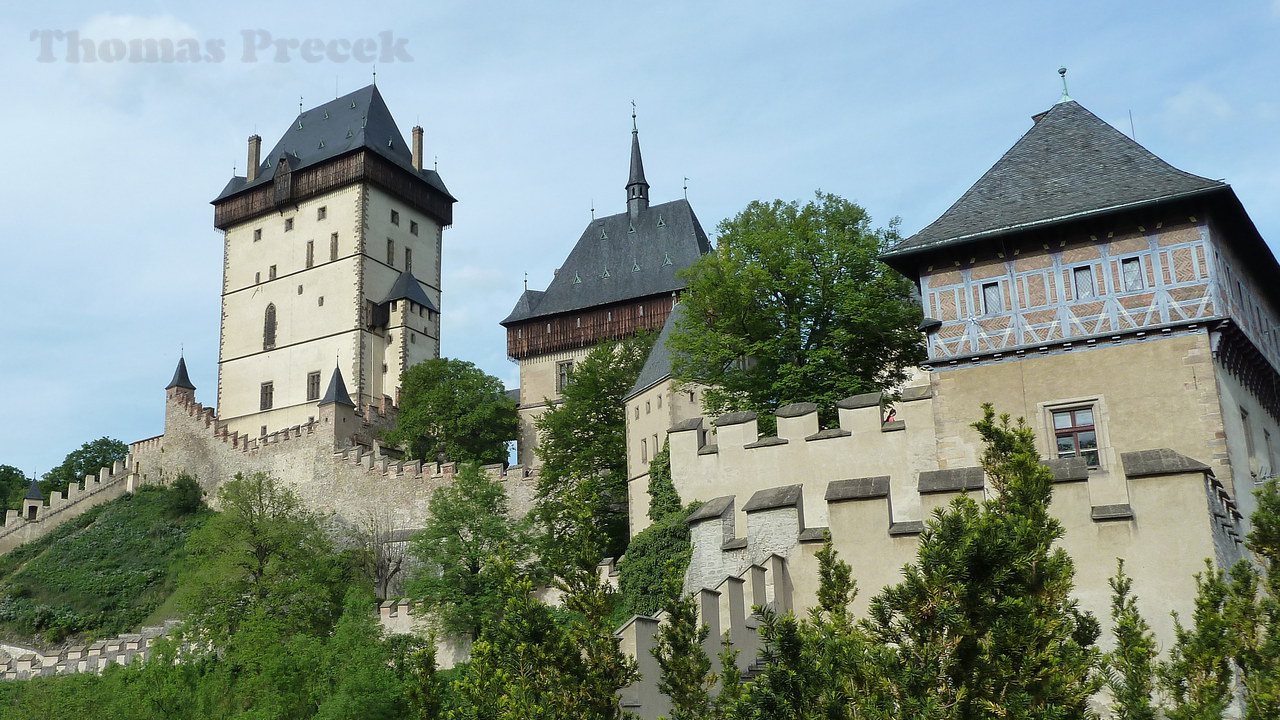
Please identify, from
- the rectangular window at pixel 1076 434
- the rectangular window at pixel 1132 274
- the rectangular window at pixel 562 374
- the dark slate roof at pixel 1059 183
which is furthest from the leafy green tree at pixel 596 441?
the rectangular window at pixel 1132 274

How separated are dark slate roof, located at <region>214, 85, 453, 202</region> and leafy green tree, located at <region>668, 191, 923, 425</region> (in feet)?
100

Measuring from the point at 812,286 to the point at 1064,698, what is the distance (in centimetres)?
1919

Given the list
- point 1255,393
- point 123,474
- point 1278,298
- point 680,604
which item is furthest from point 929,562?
point 123,474

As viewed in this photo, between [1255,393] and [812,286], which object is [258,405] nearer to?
[812,286]

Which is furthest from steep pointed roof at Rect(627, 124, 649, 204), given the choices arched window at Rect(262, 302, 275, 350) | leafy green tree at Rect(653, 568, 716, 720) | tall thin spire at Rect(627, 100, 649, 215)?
leafy green tree at Rect(653, 568, 716, 720)

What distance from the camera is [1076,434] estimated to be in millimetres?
18125

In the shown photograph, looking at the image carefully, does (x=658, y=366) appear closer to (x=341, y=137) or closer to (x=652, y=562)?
(x=652, y=562)

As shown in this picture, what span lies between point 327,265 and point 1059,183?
126 ft

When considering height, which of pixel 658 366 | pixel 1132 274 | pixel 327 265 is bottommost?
pixel 1132 274

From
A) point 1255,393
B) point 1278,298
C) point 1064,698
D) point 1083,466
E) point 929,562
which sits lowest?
point 1064,698

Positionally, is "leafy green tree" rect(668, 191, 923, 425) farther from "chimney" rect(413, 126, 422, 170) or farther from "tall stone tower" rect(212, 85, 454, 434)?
"chimney" rect(413, 126, 422, 170)

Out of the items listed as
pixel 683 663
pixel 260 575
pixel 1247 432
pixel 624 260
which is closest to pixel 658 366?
pixel 260 575

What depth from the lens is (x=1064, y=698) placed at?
6.97 m

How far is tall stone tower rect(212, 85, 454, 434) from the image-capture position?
167 ft
